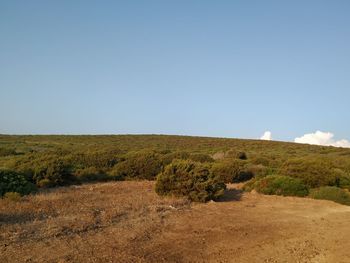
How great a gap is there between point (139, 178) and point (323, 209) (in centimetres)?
1019

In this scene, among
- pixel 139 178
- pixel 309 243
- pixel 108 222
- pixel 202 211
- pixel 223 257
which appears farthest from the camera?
pixel 139 178

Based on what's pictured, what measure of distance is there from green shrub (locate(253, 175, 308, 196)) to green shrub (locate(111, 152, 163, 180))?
6.05 m

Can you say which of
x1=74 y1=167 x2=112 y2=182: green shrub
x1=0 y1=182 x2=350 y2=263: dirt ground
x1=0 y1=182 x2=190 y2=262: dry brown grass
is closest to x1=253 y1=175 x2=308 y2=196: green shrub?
x1=0 y1=182 x2=350 y2=263: dirt ground

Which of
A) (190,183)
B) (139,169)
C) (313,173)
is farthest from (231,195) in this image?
(139,169)

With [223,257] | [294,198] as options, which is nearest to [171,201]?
[294,198]

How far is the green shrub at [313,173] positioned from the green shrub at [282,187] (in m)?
1.69

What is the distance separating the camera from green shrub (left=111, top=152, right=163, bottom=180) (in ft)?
75.8

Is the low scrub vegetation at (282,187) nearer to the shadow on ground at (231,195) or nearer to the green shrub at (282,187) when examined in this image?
Answer: the green shrub at (282,187)

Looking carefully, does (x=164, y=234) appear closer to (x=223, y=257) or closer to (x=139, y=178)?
(x=223, y=257)

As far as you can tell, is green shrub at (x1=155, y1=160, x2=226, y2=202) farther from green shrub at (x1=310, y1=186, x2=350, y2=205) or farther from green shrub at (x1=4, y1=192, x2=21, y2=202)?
green shrub at (x1=4, y1=192, x2=21, y2=202)

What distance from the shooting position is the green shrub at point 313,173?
67.3ft

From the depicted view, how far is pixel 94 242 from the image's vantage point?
930cm

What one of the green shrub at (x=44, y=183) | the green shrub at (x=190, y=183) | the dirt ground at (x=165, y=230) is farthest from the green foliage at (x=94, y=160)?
the green shrub at (x=190, y=183)

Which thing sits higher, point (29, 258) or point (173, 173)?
point (173, 173)
